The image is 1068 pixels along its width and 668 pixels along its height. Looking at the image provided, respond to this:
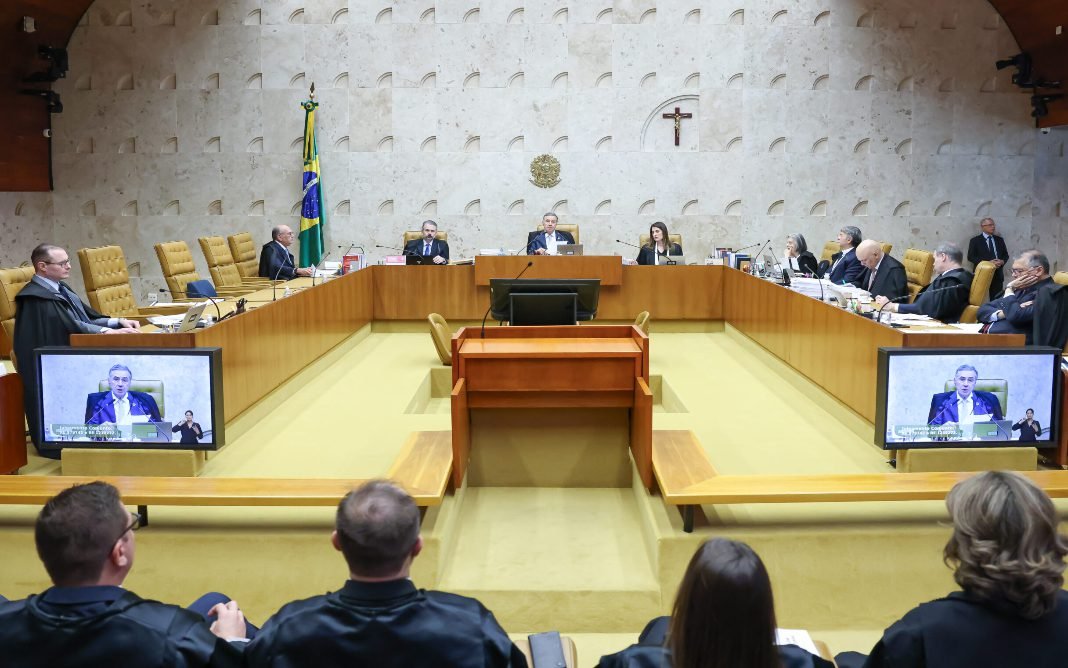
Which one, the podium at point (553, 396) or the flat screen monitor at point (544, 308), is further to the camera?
the flat screen monitor at point (544, 308)

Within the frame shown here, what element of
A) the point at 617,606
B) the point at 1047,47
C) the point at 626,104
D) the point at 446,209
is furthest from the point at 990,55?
the point at 617,606

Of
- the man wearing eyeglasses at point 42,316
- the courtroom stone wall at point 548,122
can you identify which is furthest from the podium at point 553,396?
the courtroom stone wall at point 548,122

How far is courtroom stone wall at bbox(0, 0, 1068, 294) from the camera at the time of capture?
12.1 metres

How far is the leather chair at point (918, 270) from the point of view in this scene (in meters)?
9.26

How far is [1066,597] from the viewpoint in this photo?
210 centimetres

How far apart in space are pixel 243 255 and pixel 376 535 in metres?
9.05

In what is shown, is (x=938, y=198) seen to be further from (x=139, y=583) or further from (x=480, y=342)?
(x=139, y=583)

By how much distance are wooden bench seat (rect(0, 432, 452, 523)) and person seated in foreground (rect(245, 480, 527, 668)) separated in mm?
1845

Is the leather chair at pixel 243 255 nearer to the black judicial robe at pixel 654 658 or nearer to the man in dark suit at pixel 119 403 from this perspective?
the man in dark suit at pixel 119 403

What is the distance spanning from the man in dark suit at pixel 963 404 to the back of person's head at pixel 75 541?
3880 millimetres

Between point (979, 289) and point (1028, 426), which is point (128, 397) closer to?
point (1028, 426)

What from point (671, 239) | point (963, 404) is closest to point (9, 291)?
point (963, 404)

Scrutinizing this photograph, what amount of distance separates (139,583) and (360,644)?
235 cm

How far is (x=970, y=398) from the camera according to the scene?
4.82 meters
